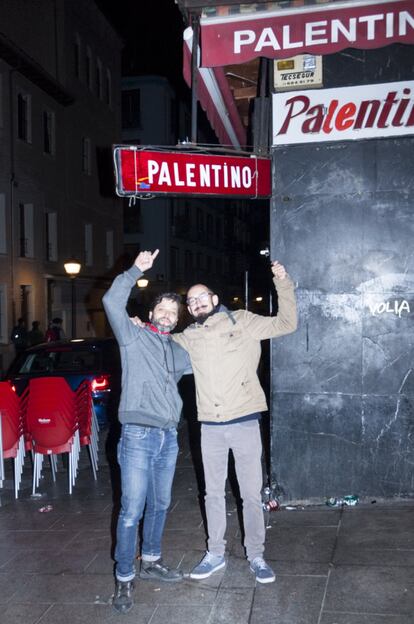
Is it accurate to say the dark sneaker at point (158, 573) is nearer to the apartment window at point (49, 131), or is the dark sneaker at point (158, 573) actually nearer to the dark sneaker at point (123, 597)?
the dark sneaker at point (123, 597)

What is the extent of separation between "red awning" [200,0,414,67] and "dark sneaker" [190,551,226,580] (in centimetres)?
409

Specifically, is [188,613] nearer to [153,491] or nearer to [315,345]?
[153,491]

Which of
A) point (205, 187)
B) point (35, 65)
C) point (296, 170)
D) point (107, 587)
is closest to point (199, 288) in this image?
point (205, 187)

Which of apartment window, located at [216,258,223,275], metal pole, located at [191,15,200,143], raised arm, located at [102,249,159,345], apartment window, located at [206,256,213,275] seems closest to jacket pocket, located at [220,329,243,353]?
raised arm, located at [102,249,159,345]

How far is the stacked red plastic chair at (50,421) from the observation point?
260 inches

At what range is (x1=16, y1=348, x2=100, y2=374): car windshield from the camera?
Answer: 8.96m

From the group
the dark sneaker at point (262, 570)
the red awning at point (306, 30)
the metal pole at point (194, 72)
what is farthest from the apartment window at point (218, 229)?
the dark sneaker at point (262, 570)

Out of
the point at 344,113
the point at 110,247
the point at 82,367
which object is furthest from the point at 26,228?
the point at 344,113

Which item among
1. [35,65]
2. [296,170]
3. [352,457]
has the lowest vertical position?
[352,457]

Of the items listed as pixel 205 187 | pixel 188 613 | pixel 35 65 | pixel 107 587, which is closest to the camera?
pixel 188 613

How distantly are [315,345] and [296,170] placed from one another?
5.41ft

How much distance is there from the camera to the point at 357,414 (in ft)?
17.5

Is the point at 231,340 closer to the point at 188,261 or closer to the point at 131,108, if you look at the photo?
the point at 131,108

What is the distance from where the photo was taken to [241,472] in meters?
4.22
